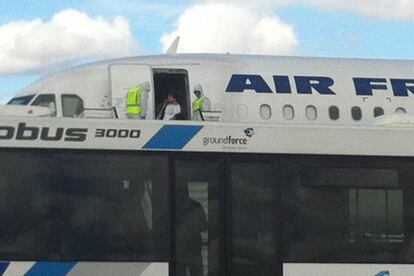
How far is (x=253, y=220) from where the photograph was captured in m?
9.02

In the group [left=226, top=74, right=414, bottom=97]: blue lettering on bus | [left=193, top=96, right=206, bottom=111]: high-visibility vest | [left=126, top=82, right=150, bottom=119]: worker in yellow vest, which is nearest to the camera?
[left=126, top=82, right=150, bottom=119]: worker in yellow vest

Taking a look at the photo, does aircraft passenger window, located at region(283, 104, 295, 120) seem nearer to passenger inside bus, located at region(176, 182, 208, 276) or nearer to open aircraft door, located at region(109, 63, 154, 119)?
open aircraft door, located at region(109, 63, 154, 119)

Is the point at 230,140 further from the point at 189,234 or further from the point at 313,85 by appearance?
the point at 313,85

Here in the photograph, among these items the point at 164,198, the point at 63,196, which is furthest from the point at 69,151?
the point at 164,198

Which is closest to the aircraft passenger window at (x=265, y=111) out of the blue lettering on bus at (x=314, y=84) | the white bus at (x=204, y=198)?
the blue lettering on bus at (x=314, y=84)

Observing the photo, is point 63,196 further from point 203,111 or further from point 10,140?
point 203,111

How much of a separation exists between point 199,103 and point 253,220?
6729 mm

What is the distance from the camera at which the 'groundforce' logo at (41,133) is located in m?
8.67

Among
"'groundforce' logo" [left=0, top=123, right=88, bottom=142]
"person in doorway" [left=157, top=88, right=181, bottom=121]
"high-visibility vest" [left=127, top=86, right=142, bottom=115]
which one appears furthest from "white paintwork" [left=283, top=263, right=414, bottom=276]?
"person in doorway" [left=157, top=88, right=181, bottom=121]

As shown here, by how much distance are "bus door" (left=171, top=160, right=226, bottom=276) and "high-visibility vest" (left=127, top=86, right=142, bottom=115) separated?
16.7 ft

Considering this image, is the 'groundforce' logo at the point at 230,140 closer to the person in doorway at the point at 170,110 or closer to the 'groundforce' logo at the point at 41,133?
the 'groundforce' logo at the point at 41,133

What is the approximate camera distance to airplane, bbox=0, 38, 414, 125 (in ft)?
53.6

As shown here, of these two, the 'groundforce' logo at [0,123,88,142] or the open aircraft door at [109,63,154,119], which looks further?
the open aircraft door at [109,63,154,119]

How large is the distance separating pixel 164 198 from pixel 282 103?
27.4 feet
